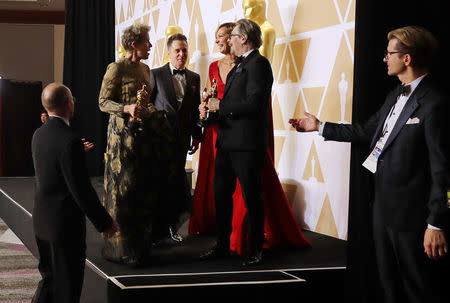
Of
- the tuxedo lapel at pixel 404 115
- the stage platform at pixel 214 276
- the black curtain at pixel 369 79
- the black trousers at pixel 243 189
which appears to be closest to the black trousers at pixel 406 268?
the black curtain at pixel 369 79

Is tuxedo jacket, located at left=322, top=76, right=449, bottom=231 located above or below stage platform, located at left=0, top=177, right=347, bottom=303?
above

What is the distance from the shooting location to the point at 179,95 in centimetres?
348

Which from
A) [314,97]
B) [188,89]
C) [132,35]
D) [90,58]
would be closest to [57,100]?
[132,35]

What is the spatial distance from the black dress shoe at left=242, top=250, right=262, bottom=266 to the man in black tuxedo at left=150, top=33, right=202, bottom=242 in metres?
0.60

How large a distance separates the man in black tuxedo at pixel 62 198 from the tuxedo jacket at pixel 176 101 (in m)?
1.15

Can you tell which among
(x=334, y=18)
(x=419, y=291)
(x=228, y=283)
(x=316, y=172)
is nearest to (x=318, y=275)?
(x=228, y=283)

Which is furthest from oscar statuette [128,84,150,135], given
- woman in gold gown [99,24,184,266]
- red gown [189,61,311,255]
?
red gown [189,61,311,255]

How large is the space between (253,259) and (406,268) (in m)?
1.08

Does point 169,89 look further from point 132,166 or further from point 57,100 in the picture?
point 57,100

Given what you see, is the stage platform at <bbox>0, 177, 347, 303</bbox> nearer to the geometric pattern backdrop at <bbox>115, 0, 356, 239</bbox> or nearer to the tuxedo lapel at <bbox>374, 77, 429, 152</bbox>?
the geometric pattern backdrop at <bbox>115, 0, 356, 239</bbox>

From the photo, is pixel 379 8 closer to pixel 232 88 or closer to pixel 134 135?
pixel 232 88

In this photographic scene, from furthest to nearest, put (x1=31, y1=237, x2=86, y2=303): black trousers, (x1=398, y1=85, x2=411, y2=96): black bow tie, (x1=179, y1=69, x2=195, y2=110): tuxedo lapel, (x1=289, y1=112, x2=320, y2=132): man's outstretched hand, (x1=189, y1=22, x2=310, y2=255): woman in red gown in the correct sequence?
1. (x1=179, y1=69, x2=195, y2=110): tuxedo lapel
2. (x1=189, y1=22, x2=310, y2=255): woman in red gown
3. (x1=289, y1=112, x2=320, y2=132): man's outstretched hand
4. (x1=31, y1=237, x2=86, y2=303): black trousers
5. (x1=398, y1=85, x2=411, y2=96): black bow tie

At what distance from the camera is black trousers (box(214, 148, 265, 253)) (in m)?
2.85

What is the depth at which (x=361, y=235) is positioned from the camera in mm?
2271
